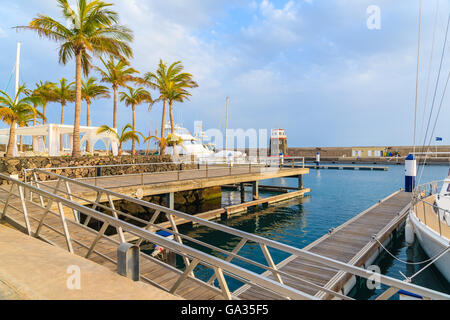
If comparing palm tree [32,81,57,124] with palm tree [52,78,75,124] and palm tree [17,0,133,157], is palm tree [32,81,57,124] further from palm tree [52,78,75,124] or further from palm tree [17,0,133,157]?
palm tree [17,0,133,157]

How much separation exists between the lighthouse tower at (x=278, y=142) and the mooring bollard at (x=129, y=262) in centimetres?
7846

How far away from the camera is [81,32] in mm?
16031

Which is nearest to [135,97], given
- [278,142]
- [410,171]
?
[410,171]

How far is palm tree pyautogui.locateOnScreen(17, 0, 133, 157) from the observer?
15.5 metres

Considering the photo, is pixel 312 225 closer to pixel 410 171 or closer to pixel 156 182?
pixel 410 171

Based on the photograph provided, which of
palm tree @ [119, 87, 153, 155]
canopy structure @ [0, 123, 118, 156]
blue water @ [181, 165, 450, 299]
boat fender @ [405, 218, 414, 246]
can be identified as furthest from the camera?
palm tree @ [119, 87, 153, 155]

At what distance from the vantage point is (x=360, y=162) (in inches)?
2467

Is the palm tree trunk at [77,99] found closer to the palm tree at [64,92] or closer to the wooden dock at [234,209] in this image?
the wooden dock at [234,209]

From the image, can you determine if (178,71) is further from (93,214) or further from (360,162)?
(360,162)

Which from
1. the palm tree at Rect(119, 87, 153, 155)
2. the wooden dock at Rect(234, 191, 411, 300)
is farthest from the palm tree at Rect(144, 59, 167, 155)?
the wooden dock at Rect(234, 191, 411, 300)

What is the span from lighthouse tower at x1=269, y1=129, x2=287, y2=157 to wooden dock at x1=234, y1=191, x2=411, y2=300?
66027 millimetres
